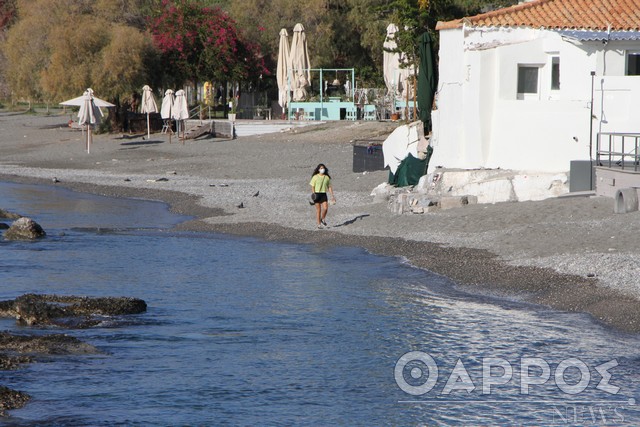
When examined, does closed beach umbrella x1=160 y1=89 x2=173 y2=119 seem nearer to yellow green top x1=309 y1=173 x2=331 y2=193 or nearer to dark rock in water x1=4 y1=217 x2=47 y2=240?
dark rock in water x1=4 y1=217 x2=47 y2=240

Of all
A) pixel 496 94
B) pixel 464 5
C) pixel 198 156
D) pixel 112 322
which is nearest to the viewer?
pixel 112 322

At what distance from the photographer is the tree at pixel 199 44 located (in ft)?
159

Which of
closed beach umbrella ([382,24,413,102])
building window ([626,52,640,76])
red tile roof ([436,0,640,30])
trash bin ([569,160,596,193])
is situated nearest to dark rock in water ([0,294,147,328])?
trash bin ([569,160,596,193])

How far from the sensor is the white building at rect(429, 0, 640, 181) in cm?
2297

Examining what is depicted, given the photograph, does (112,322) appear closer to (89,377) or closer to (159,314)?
(159,314)

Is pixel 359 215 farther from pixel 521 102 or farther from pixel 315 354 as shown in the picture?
pixel 315 354

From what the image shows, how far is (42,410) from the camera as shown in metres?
11.0

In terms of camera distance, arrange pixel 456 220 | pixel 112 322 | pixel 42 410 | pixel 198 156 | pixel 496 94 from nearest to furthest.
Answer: pixel 42 410 < pixel 112 322 < pixel 456 220 < pixel 496 94 < pixel 198 156

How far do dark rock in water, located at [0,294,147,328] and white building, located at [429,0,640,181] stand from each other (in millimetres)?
11530

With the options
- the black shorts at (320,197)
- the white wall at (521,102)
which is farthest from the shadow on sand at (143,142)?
the black shorts at (320,197)

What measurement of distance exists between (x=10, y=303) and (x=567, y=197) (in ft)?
40.5

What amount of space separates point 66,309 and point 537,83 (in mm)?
13956

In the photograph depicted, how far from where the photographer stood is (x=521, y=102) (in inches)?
930

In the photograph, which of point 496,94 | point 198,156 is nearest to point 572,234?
point 496,94
